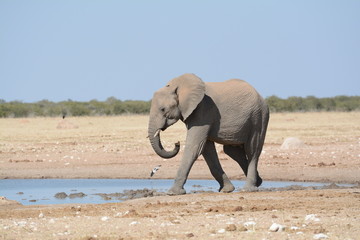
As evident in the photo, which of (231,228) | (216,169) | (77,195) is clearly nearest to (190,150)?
(216,169)

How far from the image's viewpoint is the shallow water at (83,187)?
15.6 metres

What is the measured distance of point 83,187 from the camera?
702 inches

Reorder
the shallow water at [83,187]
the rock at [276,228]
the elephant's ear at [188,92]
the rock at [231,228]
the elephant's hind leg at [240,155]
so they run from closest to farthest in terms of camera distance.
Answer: the rock at [276,228]
the rock at [231,228]
the elephant's ear at [188,92]
the shallow water at [83,187]
the elephant's hind leg at [240,155]

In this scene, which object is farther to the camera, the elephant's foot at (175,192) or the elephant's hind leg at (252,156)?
the elephant's hind leg at (252,156)

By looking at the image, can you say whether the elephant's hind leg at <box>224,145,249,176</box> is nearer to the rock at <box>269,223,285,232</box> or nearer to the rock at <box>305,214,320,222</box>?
the rock at <box>305,214,320,222</box>

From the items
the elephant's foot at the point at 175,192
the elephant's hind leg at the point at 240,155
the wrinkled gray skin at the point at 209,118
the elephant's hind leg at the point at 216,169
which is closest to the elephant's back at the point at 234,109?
the wrinkled gray skin at the point at 209,118

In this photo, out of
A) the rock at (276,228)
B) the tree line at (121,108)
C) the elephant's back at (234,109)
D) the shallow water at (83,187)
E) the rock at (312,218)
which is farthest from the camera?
the tree line at (121,108)

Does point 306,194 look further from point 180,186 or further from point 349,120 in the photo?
point 349,120

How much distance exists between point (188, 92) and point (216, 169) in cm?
169

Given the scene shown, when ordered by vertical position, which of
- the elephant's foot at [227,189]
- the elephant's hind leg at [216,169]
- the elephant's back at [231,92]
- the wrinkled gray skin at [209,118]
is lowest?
the elephant's foot at [227,189]

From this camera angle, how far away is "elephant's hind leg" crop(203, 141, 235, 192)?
1507 centimetres

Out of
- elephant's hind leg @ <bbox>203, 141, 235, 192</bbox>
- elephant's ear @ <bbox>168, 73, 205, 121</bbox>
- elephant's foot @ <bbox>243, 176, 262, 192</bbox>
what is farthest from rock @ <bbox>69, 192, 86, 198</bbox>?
elephant's foot @ <bbox>243, 176, 262, 192</bbox>

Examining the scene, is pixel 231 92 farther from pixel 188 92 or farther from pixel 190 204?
pixel 190 204

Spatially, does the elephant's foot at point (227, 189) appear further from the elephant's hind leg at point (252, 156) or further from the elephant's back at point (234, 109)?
the elephant's back at point (234, 109)
